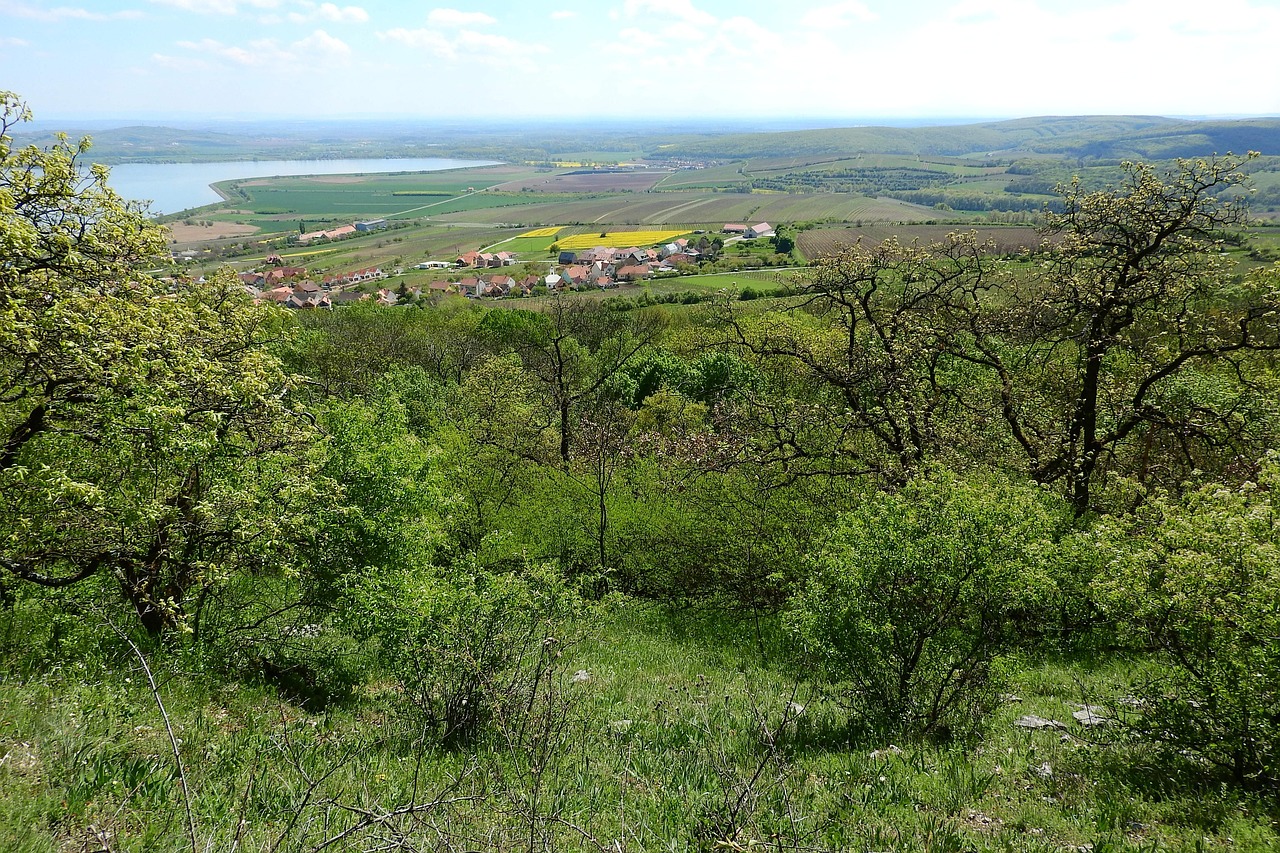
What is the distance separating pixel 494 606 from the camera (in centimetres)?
1112

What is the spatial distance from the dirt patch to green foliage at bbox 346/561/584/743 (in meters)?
156

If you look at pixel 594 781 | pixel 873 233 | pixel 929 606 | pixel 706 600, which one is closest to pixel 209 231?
pixel 873 233

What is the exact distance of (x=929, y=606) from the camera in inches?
379

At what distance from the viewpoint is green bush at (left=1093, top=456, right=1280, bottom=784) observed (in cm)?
691

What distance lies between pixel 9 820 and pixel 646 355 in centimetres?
4491

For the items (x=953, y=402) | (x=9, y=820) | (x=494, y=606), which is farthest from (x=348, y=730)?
(x=953, y=402)

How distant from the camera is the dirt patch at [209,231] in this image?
140000mm

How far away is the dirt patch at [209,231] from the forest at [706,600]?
15329 cm

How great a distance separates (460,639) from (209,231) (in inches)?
6993

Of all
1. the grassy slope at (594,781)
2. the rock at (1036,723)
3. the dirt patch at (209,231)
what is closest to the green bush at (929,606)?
the rock at (1036,723)

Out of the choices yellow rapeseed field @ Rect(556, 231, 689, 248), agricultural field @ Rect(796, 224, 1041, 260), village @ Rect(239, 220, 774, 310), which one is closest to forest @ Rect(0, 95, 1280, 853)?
village @ Rect(239, 220, 774, 310)

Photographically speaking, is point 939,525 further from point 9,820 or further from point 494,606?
point 9,820

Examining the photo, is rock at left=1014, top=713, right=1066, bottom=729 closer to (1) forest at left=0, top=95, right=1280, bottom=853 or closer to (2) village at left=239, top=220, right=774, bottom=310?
(1) forest at left=0, top=95, right=1280, bottom=853

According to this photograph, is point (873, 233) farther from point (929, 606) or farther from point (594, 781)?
point (594, 781)
